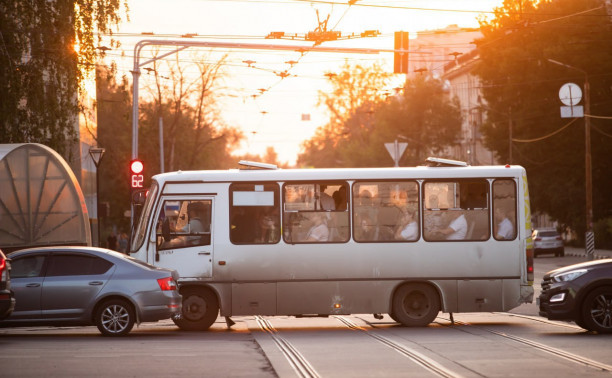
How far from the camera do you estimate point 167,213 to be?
1955cm

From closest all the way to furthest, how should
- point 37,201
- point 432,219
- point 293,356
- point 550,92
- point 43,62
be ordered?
point 293,356, point 432,219, point 37,201, point 43,62, point 550,92

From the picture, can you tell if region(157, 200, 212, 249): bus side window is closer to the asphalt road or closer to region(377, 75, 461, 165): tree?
the asphalt road

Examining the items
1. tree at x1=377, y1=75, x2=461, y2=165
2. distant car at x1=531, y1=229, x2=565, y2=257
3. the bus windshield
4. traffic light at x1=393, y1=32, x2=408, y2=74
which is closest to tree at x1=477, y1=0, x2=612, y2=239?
distant car at x1=531, y1=229, x2=565, y2=257

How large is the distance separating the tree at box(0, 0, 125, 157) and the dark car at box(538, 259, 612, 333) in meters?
14.1

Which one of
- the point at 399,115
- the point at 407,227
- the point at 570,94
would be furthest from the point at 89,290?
the point at 399,115

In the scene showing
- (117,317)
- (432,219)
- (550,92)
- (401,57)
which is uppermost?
(550,92)

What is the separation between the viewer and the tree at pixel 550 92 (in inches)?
2199

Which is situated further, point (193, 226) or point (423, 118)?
point (423, 118)

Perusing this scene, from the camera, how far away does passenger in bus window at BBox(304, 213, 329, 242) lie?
19.6m

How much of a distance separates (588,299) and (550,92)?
1656 inches

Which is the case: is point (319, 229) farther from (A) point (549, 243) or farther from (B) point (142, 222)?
(A) point (549, 243)

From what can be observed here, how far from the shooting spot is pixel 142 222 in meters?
19.8

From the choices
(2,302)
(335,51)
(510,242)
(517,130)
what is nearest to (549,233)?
→ (517,130)

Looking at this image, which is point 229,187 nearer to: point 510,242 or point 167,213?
point 167,213
